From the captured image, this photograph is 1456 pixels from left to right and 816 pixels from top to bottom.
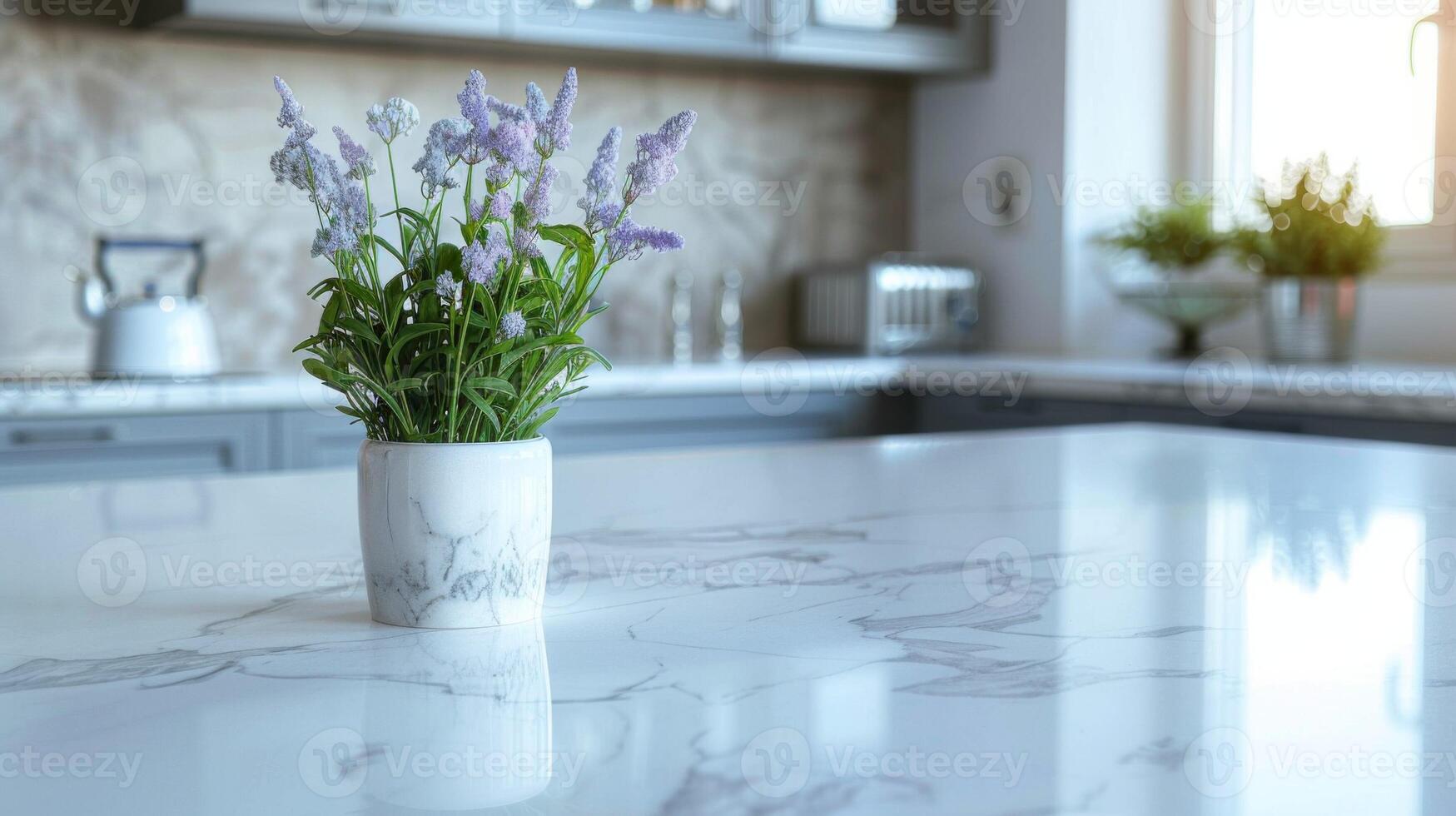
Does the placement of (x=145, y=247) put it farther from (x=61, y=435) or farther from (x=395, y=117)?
(x=395, y=117)

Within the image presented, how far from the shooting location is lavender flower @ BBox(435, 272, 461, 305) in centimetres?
69

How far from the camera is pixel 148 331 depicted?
244 cm

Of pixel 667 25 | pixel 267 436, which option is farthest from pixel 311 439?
pixel 667 25

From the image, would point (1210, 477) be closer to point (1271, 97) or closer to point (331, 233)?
point (331, 233)

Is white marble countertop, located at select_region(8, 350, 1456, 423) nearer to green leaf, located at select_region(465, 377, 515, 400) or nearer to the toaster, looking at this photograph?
the toaster

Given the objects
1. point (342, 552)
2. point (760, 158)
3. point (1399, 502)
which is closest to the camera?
point (342, 552)

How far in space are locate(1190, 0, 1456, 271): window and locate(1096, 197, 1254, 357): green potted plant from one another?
6.2 inches

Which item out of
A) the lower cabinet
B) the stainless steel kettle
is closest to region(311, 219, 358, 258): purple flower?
the lower cabinet

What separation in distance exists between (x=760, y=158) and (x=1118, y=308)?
0.93m

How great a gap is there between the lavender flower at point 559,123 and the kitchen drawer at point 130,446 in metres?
1.83

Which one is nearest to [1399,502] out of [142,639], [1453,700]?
[1453,700]

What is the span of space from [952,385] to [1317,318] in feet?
2.35

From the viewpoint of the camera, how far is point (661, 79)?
3.45 metres

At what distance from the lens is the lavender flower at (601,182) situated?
0.69 meters
